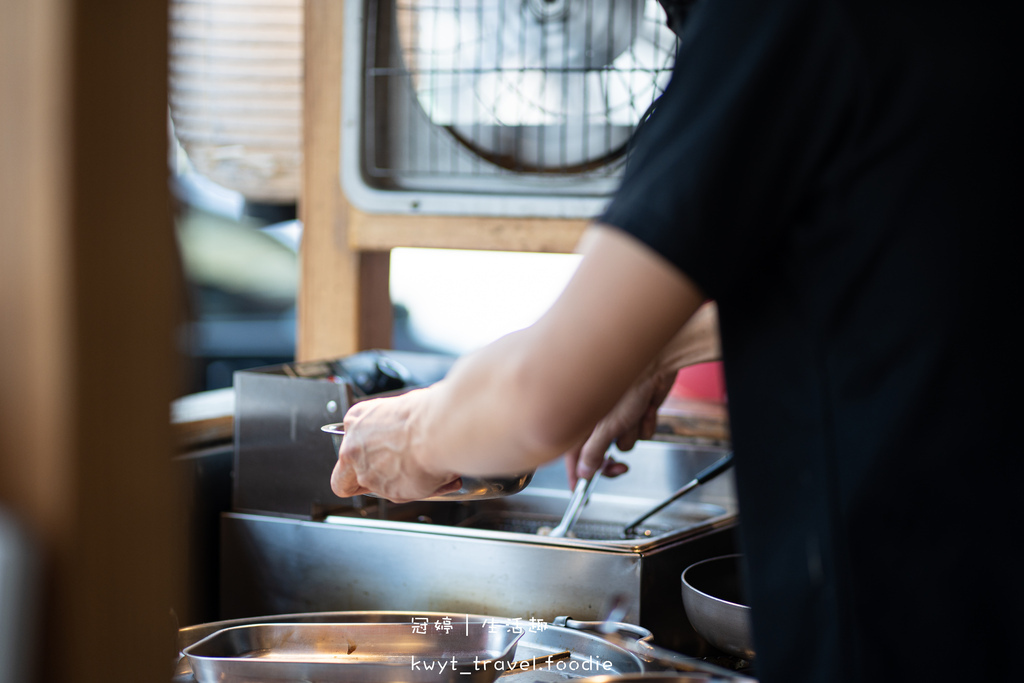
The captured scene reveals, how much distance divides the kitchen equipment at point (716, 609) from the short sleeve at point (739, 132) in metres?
0.62

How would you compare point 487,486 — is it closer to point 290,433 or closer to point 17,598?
point 17,598

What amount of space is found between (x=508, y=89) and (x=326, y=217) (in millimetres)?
453

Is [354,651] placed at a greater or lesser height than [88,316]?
lesser

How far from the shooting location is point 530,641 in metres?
1.21

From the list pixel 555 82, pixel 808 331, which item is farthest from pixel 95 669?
pixel 555 82

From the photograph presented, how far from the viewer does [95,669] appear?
434 mm

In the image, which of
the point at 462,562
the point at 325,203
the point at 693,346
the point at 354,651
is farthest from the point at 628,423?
the point at 325,203

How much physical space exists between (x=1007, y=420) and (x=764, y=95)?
0.86 feet

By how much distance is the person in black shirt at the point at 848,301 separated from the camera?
58cm

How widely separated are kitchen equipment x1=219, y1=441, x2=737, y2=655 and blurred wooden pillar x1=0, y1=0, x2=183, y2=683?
914 mm

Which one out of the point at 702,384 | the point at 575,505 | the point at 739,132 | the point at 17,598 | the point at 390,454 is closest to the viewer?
the point at 17,598

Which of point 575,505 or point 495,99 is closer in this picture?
point 575,505

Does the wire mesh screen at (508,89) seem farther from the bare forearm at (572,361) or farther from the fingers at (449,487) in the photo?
the bare forearm at (572,361)

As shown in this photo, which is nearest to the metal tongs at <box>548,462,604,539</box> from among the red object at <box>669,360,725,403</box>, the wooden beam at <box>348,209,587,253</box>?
the wooden beam at <box>348,209,587,253</box>
